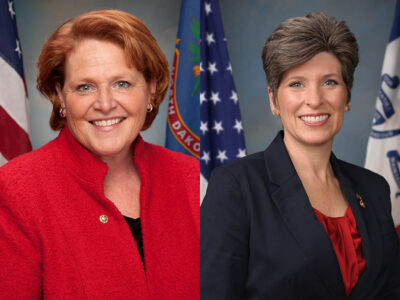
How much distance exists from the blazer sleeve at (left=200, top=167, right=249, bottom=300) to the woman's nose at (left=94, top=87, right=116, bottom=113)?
439 mm

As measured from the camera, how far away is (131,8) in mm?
1434

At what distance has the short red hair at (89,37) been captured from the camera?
4.06 ft

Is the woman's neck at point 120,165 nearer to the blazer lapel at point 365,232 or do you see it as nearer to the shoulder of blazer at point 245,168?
the shoulder of blazer at point 245,168

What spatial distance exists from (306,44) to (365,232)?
65 cm

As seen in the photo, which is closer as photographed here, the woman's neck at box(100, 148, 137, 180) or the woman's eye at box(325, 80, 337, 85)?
the woman's neck at box(100, 148, 137, 180)

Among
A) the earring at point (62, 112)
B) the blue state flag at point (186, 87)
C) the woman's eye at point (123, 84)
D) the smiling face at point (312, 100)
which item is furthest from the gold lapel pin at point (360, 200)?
the earring at point (62, 112)

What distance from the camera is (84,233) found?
1.26 meters

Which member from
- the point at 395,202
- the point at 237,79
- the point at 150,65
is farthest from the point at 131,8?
the point at 395,202

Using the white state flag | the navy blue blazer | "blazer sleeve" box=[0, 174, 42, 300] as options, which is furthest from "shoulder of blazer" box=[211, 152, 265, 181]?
the white state flag

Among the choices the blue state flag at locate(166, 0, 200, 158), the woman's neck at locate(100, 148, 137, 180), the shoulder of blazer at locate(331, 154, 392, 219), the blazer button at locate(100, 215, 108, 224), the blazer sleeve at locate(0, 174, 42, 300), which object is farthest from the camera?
the blue state flag at locate(166, 0, 200, 158)

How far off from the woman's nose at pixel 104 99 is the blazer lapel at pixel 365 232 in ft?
2.77

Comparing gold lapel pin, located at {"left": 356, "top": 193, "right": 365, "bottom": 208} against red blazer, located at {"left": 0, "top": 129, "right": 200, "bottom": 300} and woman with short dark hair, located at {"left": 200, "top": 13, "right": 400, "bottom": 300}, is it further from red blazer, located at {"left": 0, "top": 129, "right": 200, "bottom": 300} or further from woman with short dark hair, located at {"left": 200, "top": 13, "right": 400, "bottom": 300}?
red blazer, located at {"left": 0, "top": 129, "right": 200, "bottom": 300}

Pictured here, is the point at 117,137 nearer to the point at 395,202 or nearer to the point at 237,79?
the point at 237,79

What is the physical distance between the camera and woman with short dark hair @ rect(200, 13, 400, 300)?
1329mm
